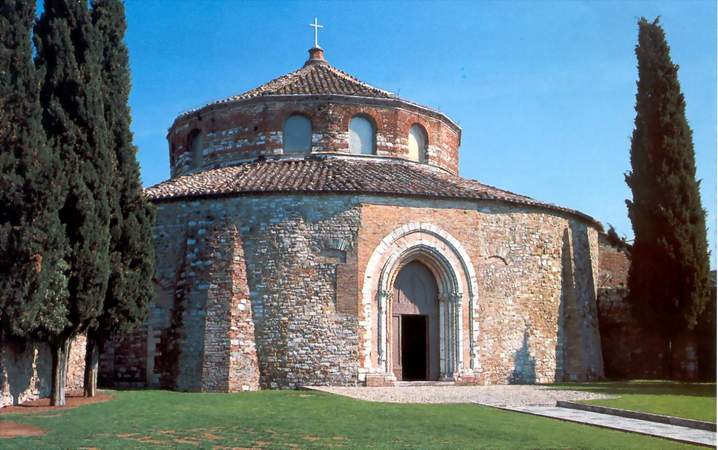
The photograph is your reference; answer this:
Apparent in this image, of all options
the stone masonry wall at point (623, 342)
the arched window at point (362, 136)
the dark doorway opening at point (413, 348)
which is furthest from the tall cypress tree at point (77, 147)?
the stone masonry wall at point (623, 342)

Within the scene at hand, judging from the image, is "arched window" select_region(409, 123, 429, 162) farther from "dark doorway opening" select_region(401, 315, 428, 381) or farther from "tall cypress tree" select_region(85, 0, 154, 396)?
"tall cypress tree" select_region(85, 0, 154, 396)

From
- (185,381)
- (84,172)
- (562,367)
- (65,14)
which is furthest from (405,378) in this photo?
(65,14)

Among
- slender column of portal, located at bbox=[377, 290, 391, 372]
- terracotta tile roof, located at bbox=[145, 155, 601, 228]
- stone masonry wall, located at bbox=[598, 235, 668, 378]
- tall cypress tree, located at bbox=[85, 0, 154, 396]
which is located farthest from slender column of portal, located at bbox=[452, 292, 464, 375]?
tall cypress tree, located at bbox=[85, 0, 154, 396]

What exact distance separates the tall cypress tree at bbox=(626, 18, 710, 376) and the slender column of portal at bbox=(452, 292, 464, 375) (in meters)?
6.76

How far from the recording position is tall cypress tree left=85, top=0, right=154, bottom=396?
62.2 ft

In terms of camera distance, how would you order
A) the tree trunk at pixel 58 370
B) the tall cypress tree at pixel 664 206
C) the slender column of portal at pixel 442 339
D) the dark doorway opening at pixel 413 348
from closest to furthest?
the tree trunk at pixel 58 370 → the slender column of portal at pixel 442 339 → the tall cypress tree at pixel 664 206 → the dark doorway opening at pixel 413 348

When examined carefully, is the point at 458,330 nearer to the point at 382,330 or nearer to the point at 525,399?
the point at 382,330

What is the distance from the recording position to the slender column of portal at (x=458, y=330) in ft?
78.3

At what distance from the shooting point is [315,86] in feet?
94.0

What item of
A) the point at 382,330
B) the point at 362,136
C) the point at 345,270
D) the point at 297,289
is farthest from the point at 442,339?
the point at 362,136

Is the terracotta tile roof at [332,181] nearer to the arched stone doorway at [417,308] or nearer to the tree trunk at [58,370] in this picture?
the arched stone doorway at [417,308]

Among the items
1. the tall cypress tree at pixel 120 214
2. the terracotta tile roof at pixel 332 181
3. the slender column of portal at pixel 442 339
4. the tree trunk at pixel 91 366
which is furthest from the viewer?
the slender column of portal at pixel 442 339

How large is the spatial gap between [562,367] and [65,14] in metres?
18.3

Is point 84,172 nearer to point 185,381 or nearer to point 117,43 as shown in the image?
point 117,43
